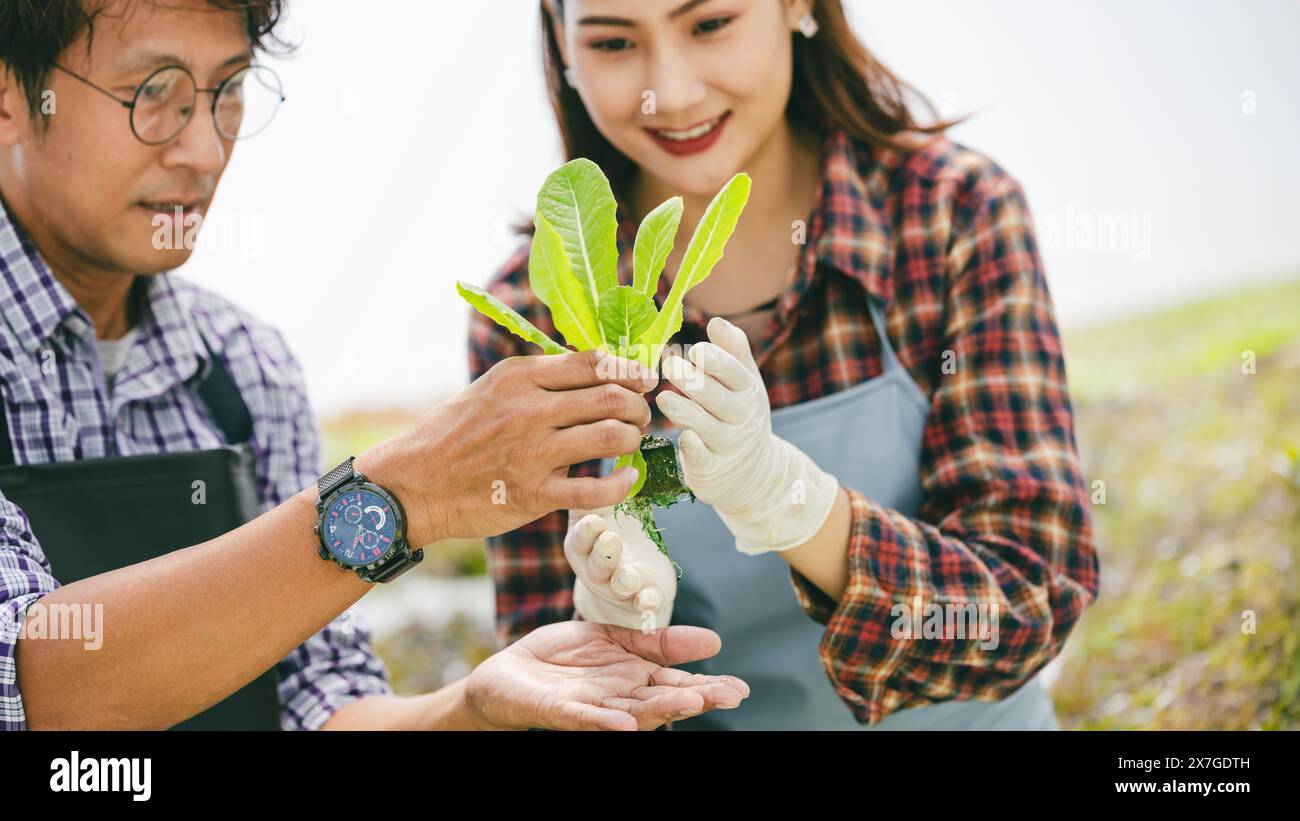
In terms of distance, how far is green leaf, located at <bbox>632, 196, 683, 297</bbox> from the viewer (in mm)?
1353

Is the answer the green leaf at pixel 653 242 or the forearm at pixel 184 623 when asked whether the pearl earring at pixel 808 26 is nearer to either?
the green leaf at pixel 653 242

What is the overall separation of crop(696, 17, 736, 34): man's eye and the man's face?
0.72m

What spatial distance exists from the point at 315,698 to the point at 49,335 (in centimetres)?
71

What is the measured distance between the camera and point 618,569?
1448 millimetres

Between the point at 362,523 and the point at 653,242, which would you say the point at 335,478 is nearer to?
the point at 362,523

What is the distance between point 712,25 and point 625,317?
2.22ft

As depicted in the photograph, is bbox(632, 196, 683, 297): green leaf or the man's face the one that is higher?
the man's face

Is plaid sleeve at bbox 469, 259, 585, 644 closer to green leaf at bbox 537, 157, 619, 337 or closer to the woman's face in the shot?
the woman's face

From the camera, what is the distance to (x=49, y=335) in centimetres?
162

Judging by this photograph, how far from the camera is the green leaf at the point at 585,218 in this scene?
4.36 ft

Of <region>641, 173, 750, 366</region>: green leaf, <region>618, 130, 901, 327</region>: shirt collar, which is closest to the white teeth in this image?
<region>618, 130, 901, 327</region>: shirt collar

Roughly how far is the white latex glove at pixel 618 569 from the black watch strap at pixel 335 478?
12.5 inches

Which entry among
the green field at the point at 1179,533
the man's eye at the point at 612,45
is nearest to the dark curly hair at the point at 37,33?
the man's eye at the point at 612,45
